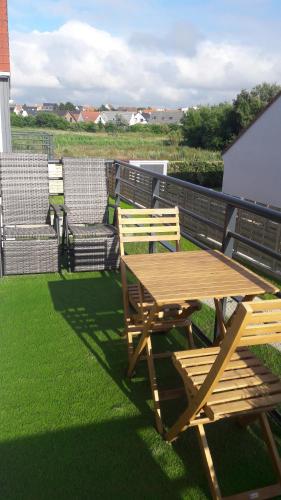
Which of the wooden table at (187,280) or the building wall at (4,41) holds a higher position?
the building wall at (4,41)

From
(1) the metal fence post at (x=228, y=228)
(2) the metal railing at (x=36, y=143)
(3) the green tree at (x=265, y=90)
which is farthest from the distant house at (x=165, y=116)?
(1) the metal fence post at (x=228, y=228)

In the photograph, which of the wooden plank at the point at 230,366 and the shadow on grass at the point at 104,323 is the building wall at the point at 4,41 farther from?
Result: the wooden plank at the point at 230,366

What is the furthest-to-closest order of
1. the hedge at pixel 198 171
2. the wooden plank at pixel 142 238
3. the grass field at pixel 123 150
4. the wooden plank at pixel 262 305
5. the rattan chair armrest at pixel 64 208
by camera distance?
1. the grass field at pixel 123 150
2. the hedge at pixel 198 171
3. the rattan chair armrest at pixel 64 208
4. the wooden plank at pixel 142 238
5. the wooden plank at pixel 262 305

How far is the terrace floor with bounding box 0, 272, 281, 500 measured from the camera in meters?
2.07

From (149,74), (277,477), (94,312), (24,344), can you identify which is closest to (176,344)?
(94,312)

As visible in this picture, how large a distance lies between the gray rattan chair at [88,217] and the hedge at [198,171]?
27044mm

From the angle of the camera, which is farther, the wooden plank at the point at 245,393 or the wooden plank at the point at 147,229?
the wooden plank at the point at 147,229

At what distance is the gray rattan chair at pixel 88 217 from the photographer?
4.92 metres

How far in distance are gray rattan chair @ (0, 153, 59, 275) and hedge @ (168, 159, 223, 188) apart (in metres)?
27.4

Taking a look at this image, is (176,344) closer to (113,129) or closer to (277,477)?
(277,477)

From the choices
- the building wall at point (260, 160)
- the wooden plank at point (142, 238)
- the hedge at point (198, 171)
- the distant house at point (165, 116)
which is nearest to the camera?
the wooden plank at point (142, 238)

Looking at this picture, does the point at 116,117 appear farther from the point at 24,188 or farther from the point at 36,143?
the point at 24,188

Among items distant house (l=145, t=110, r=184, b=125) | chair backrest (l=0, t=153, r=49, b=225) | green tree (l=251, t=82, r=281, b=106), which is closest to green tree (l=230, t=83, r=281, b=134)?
green tree (l=251, t=82, r=281, b=106)

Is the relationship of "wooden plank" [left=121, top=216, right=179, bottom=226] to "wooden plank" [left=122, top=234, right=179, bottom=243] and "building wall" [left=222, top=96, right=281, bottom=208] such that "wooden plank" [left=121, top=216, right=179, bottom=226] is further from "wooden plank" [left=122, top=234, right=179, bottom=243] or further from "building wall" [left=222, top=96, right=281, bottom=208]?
"building wall" [left=222, top=96, right=281, bottom=208]
